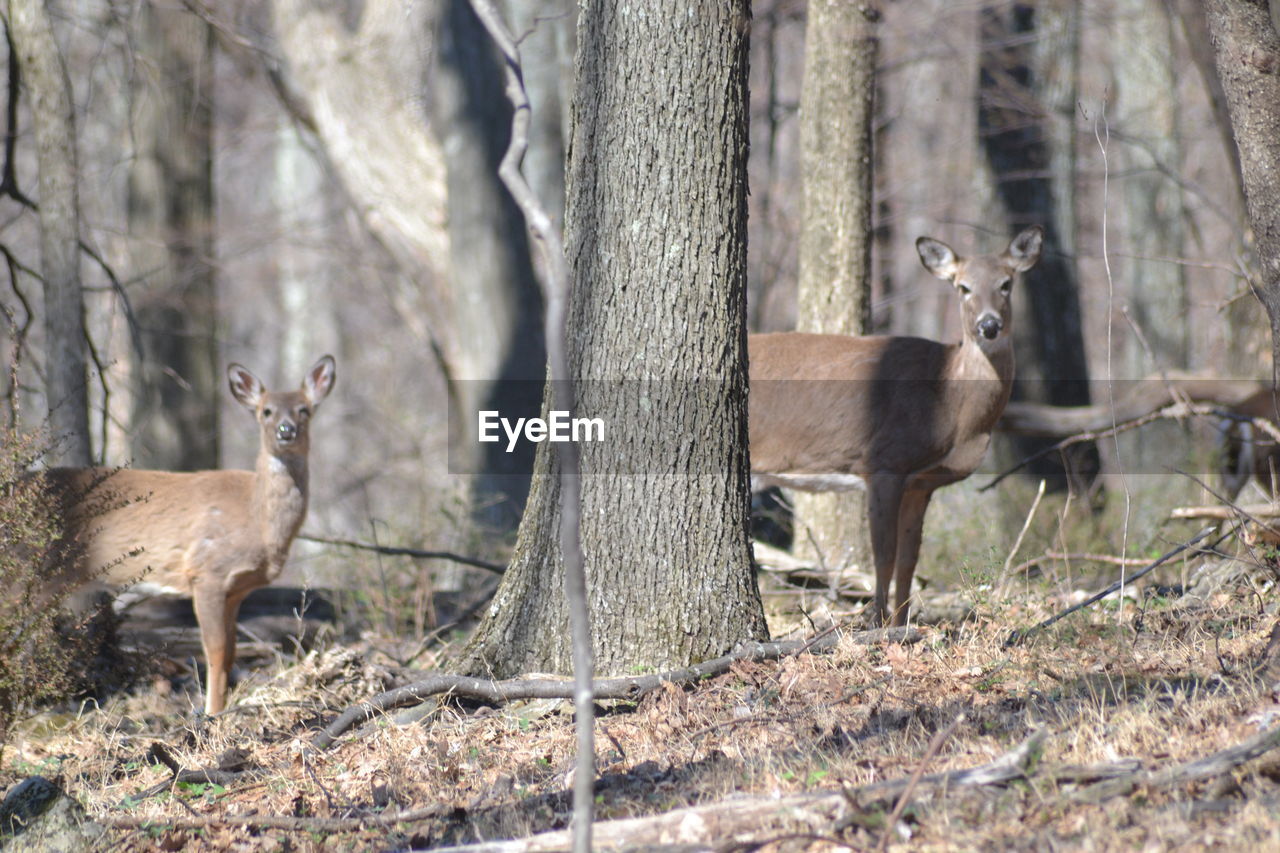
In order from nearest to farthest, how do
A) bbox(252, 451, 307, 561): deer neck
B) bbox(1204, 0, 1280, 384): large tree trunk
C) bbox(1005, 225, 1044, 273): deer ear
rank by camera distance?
bbox(1204, 0, 1280, 384): large tree trunk → bbox(1005, 225, 1044, 273): deer ear → bbox(252, 451, 307, 561): deer neck

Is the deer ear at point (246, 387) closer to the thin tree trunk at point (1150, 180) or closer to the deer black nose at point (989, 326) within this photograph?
the deer black nose at point (989, 326)

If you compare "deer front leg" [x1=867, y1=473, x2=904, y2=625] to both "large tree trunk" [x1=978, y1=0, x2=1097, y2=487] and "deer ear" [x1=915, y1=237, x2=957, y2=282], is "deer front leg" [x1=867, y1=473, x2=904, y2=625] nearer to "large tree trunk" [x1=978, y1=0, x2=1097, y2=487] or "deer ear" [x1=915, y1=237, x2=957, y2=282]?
"deer ear" [x1=915, y1=237, x2=957, y2=282]

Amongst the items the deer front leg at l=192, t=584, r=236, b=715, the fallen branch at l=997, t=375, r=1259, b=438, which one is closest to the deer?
the fallen branch at l=997, t=375, r=1259, b=438

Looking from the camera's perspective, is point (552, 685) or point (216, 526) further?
point (216, 526)

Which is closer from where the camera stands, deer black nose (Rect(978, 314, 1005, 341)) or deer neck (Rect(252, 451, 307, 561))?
deer black nose (Rect(978, 314, 1005, 341))

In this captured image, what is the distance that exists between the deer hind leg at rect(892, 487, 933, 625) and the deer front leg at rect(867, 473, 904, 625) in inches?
3.6

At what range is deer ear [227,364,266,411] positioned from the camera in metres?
8.67

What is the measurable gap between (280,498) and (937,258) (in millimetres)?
4504

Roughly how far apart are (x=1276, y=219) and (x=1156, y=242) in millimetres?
12198

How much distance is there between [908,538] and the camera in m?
7.55

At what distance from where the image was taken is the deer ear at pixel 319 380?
8812 mm

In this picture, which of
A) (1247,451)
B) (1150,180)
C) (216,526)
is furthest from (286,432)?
(1150,180)

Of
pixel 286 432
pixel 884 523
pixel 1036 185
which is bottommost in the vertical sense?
pixel 884 523

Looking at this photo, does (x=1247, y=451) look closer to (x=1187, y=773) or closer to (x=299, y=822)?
(x=1187, y=773)
